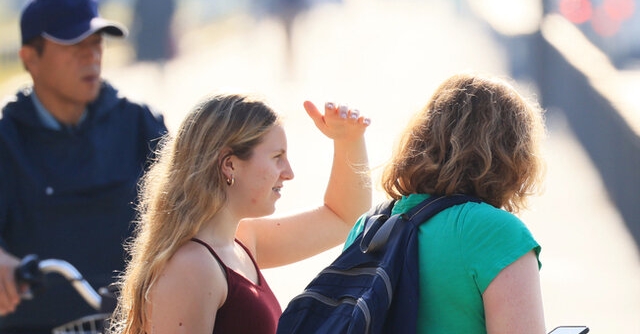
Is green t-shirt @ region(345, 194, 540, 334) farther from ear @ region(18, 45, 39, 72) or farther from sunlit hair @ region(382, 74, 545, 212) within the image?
ear @ region(18, 45, 39, 72)

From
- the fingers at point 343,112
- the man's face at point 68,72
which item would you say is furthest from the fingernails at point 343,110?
the man's face at point 68,72

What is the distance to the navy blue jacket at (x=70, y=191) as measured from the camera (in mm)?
3242

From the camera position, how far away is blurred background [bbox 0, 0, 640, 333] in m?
5.80

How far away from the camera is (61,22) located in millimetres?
3461

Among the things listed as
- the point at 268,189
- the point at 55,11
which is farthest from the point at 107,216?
the point at 268,189

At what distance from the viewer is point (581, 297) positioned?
5.54 m

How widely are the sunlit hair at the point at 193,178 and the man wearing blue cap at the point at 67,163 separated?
0.94 m

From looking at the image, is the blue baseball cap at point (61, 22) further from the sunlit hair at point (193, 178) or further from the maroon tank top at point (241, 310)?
the maroon tank top at point (241, 310)

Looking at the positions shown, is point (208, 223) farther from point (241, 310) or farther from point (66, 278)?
point (66, 278)

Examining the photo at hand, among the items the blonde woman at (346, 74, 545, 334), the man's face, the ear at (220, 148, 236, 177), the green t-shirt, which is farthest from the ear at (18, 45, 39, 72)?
the green t-shirt

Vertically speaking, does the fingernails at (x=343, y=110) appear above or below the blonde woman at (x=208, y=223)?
above

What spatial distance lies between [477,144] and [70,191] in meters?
1.67

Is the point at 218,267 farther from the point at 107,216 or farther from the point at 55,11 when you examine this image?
the point at 55,11

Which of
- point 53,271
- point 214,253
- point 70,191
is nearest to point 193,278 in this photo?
point 214,253
